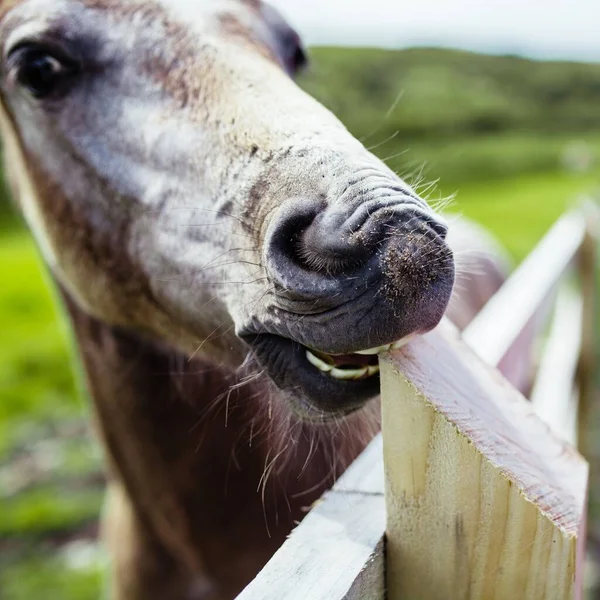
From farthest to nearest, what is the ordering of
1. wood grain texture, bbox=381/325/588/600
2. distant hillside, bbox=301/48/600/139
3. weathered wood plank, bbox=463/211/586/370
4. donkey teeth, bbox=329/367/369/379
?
distant hillside, bbox=301/48/600/139 < weathered wood plank, bbox=463/211/586/370 < donkey teeth, bbox=329/367/369/379 < wood grain texture, bbox=381/325/588/600

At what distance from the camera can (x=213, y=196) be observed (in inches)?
58.6

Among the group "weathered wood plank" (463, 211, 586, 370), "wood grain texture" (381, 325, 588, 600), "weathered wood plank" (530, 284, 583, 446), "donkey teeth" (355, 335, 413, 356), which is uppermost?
"donkey teeth" (355, 335, 413, 356)

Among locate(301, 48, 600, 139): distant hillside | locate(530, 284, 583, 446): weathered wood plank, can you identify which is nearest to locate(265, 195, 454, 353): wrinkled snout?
locate(530, 284, 583, 446): weathered wood plank

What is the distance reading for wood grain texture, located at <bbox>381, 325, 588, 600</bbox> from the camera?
87 cm

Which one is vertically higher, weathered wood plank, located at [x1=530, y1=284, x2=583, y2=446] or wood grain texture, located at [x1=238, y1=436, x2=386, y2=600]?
wood grain texture, located at [x1=238, y1=436, x2=386, y2=600]

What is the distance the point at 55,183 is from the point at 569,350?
2626mm

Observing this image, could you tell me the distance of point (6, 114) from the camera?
2096 millimetres

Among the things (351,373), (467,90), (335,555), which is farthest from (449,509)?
(467,90)

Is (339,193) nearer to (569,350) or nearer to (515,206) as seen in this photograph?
(569,350)

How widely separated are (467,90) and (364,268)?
48149 mm

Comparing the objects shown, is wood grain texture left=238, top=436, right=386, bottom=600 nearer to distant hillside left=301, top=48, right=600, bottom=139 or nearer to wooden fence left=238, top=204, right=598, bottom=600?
wooden fence left=238, top=204, right=598, bottom=600

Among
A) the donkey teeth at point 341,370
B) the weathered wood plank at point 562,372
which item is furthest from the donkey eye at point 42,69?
the weathered wood plank at point 562,372

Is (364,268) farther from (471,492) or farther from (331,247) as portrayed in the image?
(471,492)

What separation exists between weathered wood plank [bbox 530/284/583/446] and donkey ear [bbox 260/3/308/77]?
51.0 inches
